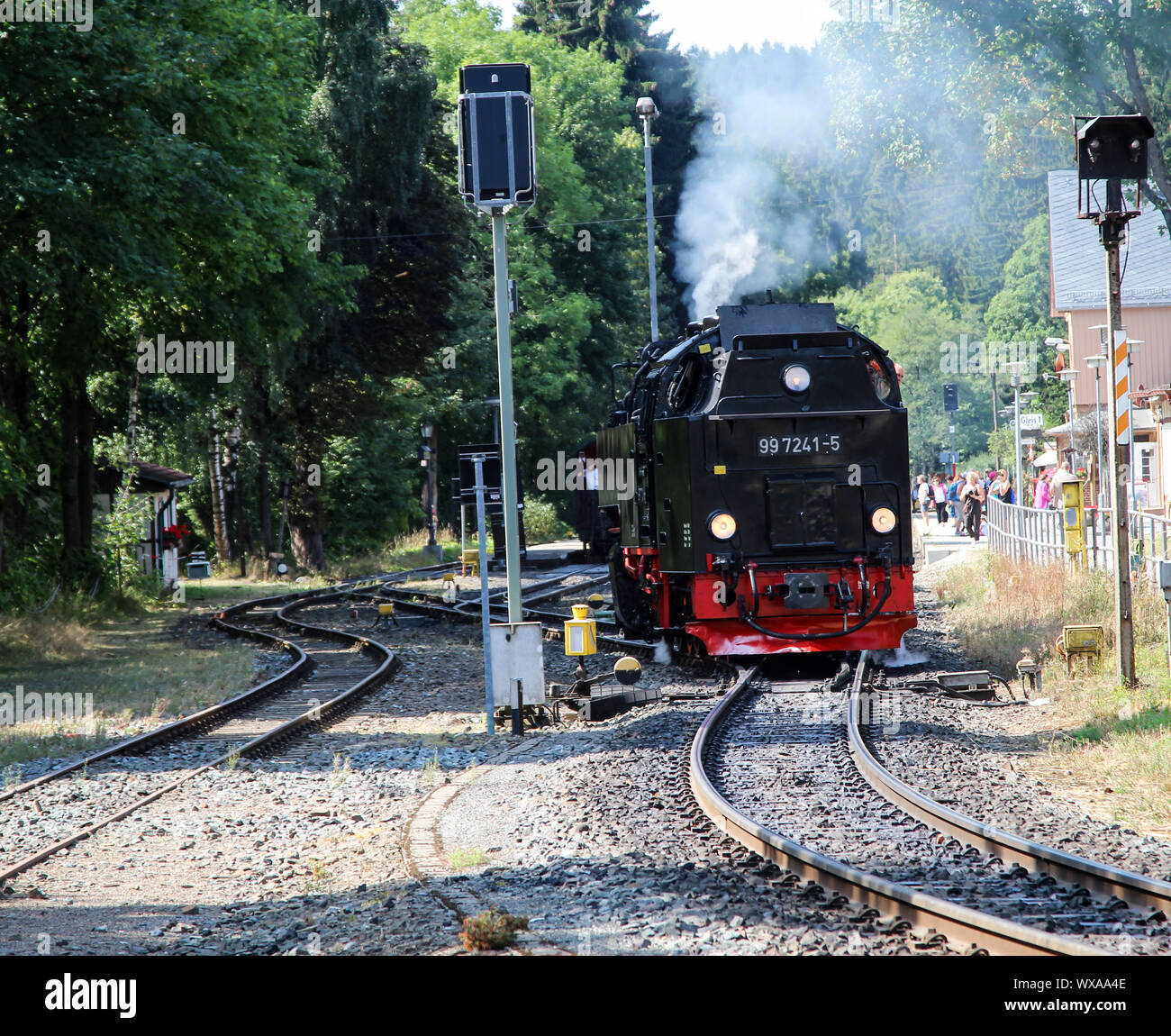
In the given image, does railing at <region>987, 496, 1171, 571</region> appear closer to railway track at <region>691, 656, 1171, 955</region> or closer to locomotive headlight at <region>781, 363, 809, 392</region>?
locomotive headlight at <region>781, 363, 809, 392</region>

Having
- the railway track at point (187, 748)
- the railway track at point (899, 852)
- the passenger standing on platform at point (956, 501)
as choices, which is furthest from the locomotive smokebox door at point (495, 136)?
the passenger standing on platform at point (956, 501)

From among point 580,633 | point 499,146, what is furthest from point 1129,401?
point 499,146

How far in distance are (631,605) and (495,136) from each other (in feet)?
22.2

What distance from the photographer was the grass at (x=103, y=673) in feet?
41.3

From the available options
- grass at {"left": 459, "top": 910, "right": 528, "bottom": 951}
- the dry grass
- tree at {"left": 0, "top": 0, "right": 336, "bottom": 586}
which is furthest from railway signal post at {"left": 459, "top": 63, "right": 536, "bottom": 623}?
the dry grass

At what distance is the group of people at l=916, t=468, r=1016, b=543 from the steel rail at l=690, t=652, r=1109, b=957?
80.9 feet

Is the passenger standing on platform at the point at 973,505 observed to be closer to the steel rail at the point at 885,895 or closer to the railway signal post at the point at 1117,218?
the railway signal post at the point at 1117,218

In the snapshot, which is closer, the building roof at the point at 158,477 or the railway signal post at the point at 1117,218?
the railway signal post at the point at 1117,218

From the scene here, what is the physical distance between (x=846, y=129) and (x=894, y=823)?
2819cm

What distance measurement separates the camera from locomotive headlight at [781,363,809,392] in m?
12.4

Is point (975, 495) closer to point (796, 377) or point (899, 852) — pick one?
point (796, 377)

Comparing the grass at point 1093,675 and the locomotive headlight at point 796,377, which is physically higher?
the locomotive headlight at point 796,377

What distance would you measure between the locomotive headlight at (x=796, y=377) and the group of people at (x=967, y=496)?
19380 mm
